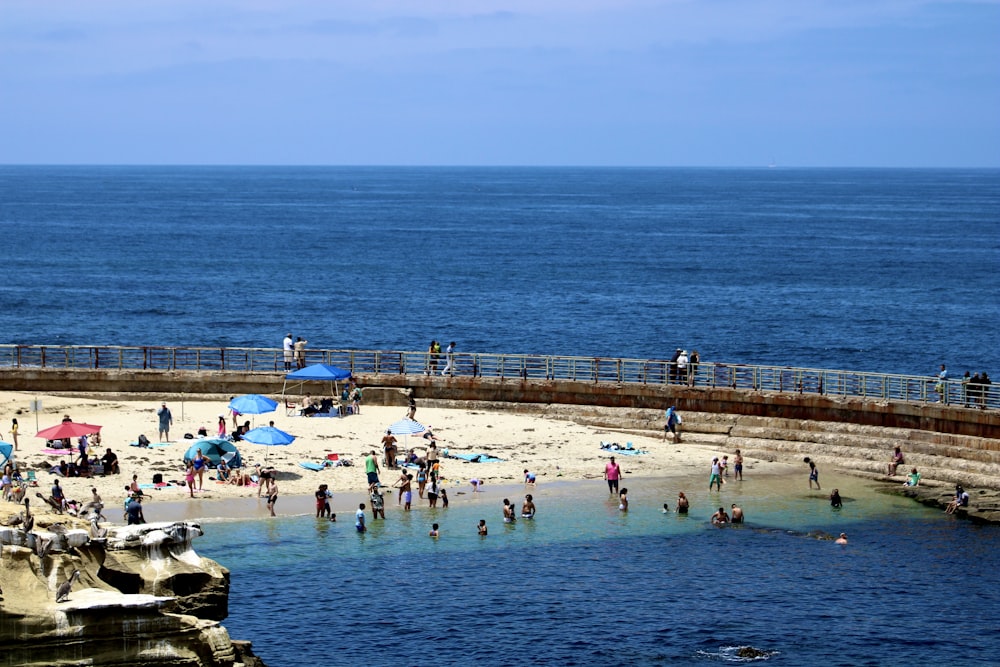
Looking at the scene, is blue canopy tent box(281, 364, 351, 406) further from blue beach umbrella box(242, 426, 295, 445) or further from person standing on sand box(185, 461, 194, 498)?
person standing on sand box(185, 461, 194, 498)

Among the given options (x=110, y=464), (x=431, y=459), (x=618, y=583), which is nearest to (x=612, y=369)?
(x=431, y=459)

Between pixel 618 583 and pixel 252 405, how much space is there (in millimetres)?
13893

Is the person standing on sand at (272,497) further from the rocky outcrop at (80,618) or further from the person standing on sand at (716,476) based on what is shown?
the person standing on sand at (716,476)

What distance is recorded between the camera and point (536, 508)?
37.5 meters

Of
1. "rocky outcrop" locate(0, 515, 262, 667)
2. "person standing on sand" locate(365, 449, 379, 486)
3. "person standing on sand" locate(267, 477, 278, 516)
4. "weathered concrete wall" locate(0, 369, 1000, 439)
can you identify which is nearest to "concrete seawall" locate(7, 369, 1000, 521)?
"weathered concrete wall" locate(0, 369, 1000, 439)

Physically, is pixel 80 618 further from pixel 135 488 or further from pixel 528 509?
pixel 528 509

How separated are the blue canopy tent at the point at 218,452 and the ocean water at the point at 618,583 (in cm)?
358

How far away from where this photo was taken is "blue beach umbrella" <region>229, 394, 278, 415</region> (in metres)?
40.7

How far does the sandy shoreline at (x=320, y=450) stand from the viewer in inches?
1460

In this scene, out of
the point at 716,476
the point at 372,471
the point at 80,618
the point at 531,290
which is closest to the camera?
the point at 80,618

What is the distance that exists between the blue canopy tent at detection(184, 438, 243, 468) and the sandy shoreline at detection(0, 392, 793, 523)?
0.63m

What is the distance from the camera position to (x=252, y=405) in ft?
134

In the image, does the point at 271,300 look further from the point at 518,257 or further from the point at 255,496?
the point at 255,496

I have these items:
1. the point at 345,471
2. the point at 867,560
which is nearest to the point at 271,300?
the point at 345,471
